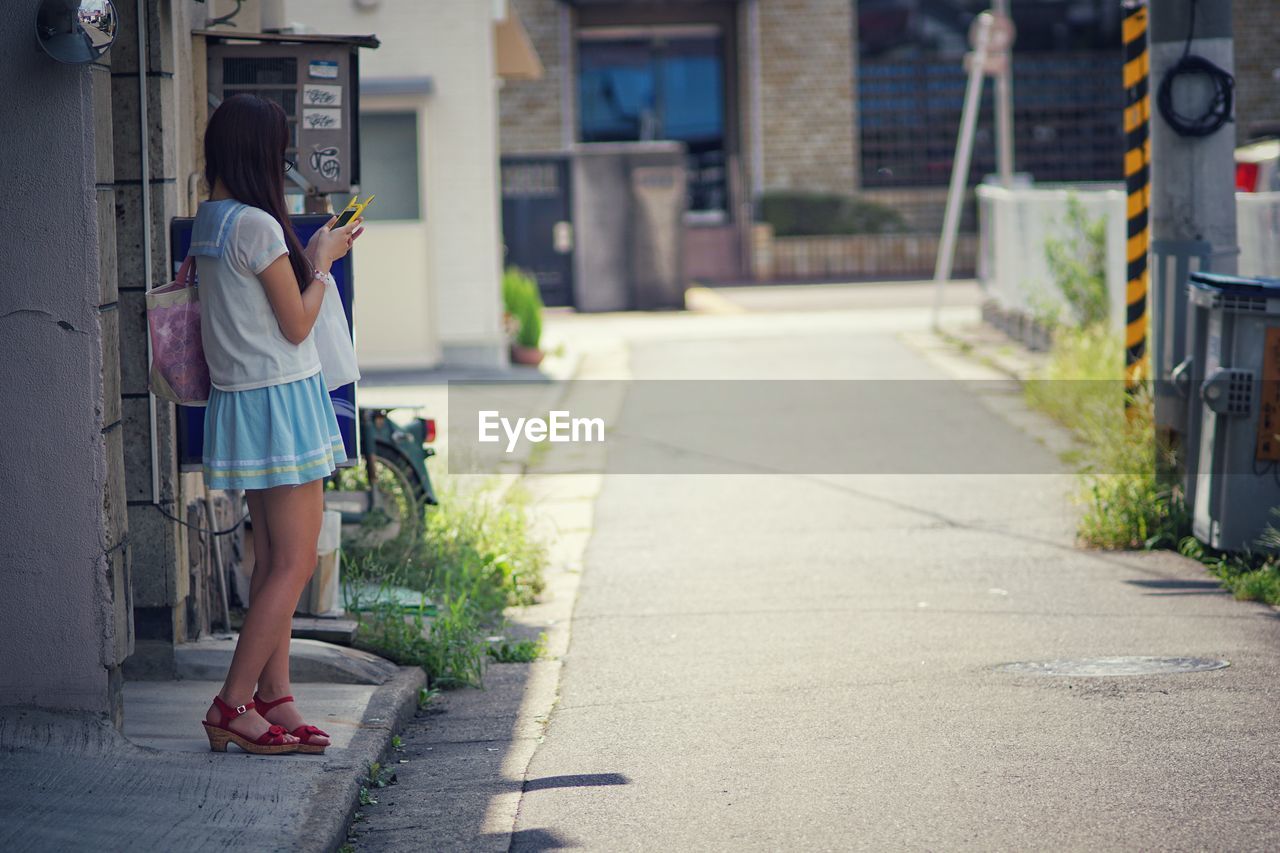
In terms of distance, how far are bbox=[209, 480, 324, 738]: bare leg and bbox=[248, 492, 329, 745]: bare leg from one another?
2 cm

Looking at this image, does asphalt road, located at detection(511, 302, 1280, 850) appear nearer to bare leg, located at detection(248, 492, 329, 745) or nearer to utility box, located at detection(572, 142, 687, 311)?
bare leg, located at detection(248, 492, 329, 745)

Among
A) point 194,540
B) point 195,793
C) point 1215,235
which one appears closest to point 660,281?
point 1215,235

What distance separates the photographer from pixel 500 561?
311 inches

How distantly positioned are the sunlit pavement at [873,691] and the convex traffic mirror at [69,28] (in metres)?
2.26

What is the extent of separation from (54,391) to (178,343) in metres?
0.37

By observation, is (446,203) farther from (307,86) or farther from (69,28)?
(69,28)

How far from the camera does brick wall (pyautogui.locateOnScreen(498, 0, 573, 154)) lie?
2989 cm

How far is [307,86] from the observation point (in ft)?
21.9

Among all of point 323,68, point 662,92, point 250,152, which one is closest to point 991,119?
point 662,92

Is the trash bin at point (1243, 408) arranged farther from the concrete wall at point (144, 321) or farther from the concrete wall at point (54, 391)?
the concrete wall at point (54, 391)

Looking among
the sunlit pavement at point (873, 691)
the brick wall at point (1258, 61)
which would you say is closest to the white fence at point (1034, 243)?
the sunlit pavement at point (873, 691)

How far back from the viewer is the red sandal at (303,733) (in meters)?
5.03

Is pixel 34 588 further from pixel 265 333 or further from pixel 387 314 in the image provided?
pixel 387 314

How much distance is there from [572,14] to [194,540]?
25.1 metres
